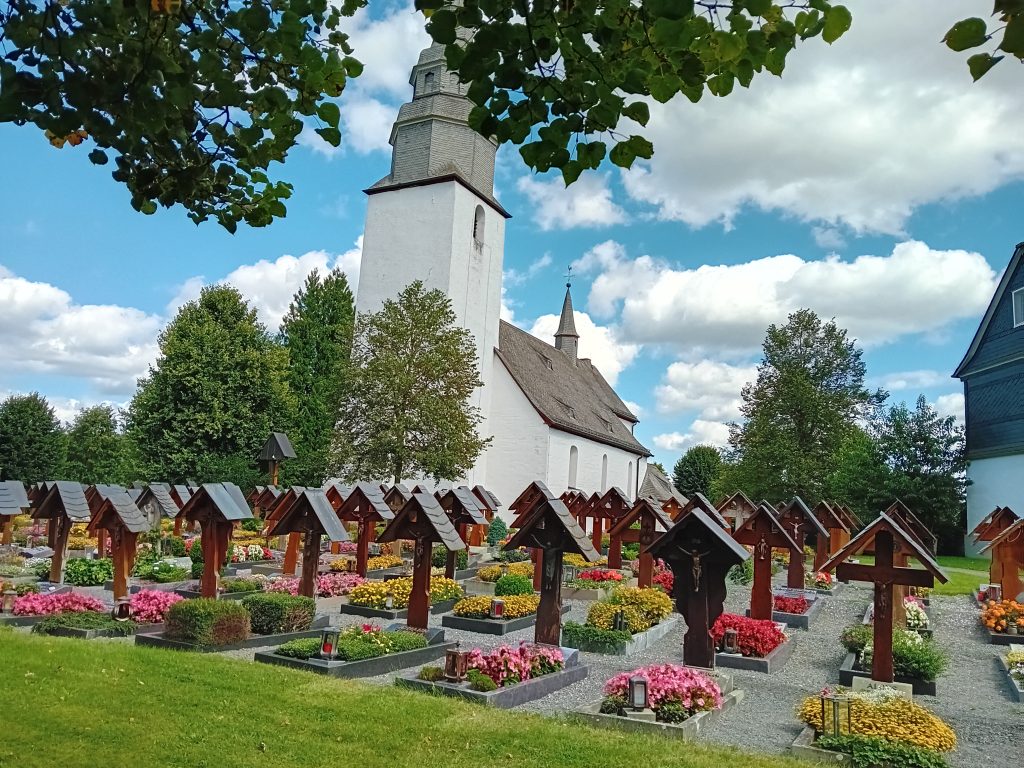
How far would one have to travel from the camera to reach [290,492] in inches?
563

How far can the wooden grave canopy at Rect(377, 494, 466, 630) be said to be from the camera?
11.9m

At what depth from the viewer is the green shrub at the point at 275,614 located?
11.3 meters

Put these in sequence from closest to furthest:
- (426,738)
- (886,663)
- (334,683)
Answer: (426,738), (334,683), (886,663)

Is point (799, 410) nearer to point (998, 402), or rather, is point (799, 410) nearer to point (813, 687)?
point (998, 402)

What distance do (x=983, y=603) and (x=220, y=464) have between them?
Result: 94.5ft

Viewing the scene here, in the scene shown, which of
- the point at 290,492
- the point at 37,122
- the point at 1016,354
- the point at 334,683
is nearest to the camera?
the point at 37,122

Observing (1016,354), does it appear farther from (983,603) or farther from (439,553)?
(439,553)

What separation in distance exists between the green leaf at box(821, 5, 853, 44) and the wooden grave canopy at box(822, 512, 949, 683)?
743cm

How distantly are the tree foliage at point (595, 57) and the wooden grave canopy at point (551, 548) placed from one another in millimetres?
7657

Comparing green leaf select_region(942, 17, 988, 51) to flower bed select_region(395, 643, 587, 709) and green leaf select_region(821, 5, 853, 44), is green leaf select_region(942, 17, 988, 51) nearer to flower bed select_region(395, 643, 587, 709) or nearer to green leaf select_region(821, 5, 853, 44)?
green leaf select_region(821, 5, 853, 44)

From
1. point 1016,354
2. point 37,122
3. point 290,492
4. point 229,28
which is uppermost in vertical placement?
point 1016,354

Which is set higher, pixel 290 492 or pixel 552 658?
pixel 290 492

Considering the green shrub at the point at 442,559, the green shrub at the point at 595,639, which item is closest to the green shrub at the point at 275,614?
the green shrub at the point at 595,639

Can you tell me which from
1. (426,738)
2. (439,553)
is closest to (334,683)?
(426,738)
